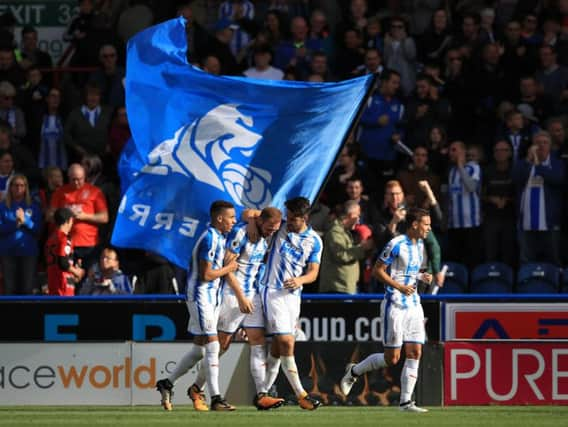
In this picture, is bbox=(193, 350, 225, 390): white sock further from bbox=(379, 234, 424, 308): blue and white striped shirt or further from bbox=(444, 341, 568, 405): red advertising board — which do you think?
bbox=(444, 341, 568, 405): red advertising board

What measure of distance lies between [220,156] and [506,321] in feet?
11.6

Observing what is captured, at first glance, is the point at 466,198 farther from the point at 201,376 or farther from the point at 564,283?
the point at 201,376

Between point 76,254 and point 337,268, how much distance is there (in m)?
3.36

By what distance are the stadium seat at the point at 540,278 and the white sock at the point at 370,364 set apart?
371cm

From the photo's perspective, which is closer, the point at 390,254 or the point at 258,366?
the point at 390,254

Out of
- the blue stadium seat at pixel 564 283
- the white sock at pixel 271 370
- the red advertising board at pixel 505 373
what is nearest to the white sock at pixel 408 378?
the white sock at pixel 271 370

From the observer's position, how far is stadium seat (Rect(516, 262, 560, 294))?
18.0m

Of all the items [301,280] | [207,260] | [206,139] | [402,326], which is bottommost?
[402,326]

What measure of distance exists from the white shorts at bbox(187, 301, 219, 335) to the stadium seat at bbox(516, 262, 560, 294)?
5.33 meters

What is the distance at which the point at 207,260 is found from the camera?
1405cm

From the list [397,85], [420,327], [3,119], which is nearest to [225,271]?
[420,327]

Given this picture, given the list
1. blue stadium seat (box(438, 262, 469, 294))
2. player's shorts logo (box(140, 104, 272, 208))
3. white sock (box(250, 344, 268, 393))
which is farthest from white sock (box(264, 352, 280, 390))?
blue stadium seat (box(438, 262, 469, 294))

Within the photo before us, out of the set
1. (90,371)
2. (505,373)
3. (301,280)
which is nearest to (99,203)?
(90,371)

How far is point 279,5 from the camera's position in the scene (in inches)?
849
